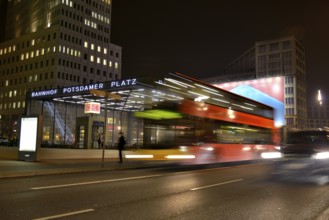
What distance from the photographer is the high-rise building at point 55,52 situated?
10194 centimetres

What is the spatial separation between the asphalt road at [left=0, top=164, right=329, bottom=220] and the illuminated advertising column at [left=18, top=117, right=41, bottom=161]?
343 inches

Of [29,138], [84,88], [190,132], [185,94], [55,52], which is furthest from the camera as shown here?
[55,52]

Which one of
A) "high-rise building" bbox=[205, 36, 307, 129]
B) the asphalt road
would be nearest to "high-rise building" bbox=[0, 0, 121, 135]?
"high-rise building" bbox=[205, 36, 307, 129]

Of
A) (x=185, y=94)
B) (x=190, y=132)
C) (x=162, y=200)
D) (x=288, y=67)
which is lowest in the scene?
(x=162, y=200)

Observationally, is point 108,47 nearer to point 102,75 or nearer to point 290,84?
point 102,75

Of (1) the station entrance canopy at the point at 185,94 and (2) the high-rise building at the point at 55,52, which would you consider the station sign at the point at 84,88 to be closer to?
(1) the station entrance canopy at the point at 185,94

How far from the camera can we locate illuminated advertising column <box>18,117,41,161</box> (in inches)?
809

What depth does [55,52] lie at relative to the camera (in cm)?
10075

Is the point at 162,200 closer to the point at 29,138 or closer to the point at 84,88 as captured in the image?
the point at 29,138

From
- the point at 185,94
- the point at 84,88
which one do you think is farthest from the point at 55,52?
the point at 185,94

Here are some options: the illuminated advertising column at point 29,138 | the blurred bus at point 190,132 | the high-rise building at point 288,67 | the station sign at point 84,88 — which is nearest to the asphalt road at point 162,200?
the blurred bus at point 190,132

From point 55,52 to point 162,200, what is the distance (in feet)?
321

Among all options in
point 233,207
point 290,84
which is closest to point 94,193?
point 233,207

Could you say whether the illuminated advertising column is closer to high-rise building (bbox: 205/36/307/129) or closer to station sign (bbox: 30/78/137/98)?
station sign (bbox: 30/78/137/98)
